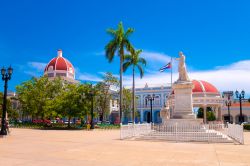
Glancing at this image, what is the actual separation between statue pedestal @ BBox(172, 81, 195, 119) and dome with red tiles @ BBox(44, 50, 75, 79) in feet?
178

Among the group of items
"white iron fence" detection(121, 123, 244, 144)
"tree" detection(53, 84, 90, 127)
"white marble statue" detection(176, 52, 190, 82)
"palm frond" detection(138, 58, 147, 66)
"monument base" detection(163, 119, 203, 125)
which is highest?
"palm frond" detection(138, 58, 147, 66)

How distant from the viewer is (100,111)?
50.0 m

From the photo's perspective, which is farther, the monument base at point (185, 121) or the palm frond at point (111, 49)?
the palm frond at point (111, 49)

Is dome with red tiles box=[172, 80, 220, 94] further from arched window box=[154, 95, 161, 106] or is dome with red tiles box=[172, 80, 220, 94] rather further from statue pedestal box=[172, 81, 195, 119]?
arched window box=[154, 95, 161, 106]

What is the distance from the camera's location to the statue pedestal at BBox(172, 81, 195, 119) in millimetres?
22719

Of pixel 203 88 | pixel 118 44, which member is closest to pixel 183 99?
pixel 118 44

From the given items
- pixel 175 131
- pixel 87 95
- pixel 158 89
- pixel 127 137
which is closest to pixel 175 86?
pixel 175 131

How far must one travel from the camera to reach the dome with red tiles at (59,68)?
7329cm

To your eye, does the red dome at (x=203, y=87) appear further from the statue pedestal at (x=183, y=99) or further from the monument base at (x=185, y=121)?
the monument base at (x=185, y=121)

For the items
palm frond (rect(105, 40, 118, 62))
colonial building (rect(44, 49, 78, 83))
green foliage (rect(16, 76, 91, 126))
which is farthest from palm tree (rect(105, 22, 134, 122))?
colonial building (rect(44, 49, 78, 83))

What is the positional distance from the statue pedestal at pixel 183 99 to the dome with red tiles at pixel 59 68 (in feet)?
178

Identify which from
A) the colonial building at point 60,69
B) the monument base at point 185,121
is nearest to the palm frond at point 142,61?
the monument base at point 185,121

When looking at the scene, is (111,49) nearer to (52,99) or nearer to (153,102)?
(52,99)

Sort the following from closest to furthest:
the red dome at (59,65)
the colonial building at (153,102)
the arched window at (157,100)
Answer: the red dome at (59,65)
the colonial building at (153,102)
the arched window at (157,100)
